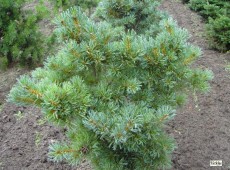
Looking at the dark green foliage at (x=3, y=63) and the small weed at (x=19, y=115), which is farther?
the dark green foliage at (x=3, y=63)

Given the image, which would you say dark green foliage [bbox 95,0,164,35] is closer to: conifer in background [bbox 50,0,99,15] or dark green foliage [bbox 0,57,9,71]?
dark green foliage [bbox 0,57,9,71]

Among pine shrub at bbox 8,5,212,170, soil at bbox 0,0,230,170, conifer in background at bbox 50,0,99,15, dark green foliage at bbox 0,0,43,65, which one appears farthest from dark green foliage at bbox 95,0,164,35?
conifer in background at bbox 50,0,99,15

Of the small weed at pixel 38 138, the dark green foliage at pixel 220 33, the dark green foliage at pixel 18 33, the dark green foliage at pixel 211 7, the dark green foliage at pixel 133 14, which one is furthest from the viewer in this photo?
the dark green foliage at pixel 211 7

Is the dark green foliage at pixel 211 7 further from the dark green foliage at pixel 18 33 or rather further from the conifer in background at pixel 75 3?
the dark green foliage at pixel 18 33

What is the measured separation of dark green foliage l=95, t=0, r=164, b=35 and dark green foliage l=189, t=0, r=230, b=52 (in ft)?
7.56

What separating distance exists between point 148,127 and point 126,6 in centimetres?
172

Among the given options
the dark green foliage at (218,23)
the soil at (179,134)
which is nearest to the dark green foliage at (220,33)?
→ the dark green foliage at (218,23)

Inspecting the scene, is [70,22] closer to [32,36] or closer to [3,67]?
[32,36]

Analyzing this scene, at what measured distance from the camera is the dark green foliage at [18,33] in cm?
472

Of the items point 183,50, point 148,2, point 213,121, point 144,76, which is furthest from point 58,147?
point 213,121

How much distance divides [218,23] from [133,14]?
2689mm

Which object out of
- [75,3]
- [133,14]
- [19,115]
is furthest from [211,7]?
[19,115]

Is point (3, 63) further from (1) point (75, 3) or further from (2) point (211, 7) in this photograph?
(2) point (211, 7)

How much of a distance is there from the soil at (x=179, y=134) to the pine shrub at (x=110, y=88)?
115cm
